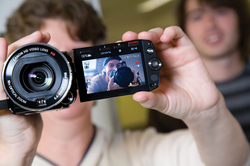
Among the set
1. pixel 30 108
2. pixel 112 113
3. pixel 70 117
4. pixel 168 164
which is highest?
pixel 30 108

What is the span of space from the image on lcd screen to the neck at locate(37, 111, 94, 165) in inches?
16.8

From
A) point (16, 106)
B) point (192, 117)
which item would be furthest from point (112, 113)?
point (16, 106)

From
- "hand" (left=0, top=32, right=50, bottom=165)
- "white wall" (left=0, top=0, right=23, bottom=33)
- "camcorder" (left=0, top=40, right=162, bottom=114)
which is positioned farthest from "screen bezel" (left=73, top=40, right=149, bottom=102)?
"white wall" (left=0, top=0, right=23, bottom=33)

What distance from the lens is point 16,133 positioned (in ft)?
1.69

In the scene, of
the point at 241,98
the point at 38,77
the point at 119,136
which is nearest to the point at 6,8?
the point at 38,77

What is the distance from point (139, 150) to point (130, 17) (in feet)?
2.68

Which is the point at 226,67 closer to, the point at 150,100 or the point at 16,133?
the point at 150,100

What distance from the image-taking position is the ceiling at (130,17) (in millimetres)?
1249

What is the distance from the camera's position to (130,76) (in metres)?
0.53

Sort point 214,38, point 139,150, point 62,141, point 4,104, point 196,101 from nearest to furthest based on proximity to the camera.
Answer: point 4,104, point 196,101, point 62,141, point 139,150, point 214,38

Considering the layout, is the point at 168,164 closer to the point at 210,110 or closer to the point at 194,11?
the point at 210,110

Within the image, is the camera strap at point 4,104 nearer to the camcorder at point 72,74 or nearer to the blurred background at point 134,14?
the camcorder at point 72,74

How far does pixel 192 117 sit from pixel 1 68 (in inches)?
21.4

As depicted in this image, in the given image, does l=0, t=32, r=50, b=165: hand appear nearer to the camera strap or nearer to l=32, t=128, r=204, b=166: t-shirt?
the camera strap
